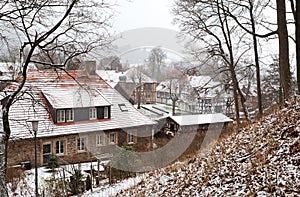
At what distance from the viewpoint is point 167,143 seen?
12828 mm

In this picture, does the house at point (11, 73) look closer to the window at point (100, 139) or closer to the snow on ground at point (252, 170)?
the snow on ground at point (252, 170)

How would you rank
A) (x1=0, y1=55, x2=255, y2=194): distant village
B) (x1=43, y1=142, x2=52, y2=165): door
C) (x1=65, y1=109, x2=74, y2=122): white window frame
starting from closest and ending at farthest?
1. (x1=0, y1=55, x2=255, y2=194): distant village
2. (x1=43, y1=142, x2=52, y2=165): door
3. (x1=65, y1=109, x2=74, y2=122): white window frame

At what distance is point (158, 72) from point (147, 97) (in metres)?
5.36

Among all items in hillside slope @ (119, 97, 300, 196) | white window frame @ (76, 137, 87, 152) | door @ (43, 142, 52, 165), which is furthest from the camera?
white window frame @ (76, 137, 87, 152)

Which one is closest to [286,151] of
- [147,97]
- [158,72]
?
[158,72]

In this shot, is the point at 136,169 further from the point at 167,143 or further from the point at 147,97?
the point at 147,97

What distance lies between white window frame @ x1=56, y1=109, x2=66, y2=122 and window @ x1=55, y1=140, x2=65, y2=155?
1.06 metres

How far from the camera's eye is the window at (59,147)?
14548mm

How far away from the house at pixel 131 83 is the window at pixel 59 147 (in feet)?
24.0

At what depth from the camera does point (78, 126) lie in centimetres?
1520

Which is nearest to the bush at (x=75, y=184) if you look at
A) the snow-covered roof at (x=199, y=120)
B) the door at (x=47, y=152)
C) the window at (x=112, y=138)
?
the door at (x=47, y=152)

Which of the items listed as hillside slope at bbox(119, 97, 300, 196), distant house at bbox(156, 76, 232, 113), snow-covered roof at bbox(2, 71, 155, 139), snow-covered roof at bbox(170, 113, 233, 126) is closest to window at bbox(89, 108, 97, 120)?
snow-covered roof at bbox(2, 71, 155, 139)

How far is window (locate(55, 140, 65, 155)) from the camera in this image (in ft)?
47.7

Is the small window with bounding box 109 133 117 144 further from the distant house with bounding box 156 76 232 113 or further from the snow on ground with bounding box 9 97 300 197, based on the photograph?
the snow on ground with bounding box 9 97 300 197
